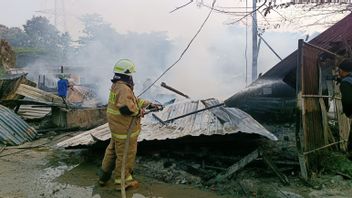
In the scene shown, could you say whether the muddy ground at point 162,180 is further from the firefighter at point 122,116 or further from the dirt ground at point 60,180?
the firefighter at point 122,116

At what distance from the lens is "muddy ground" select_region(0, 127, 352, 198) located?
5395 mm

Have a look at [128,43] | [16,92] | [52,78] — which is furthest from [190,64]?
[16,92]

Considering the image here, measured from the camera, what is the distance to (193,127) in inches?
269

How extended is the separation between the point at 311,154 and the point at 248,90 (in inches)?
215

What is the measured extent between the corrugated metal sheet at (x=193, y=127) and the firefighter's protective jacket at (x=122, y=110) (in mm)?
1142

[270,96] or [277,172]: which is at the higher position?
[270,96]

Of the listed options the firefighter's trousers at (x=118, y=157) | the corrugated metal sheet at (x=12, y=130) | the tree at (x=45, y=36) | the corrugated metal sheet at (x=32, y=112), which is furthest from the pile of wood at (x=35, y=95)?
the tree at (x=45, y=36)

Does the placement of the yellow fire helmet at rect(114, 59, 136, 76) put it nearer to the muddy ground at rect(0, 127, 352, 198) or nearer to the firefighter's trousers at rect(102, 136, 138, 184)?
the firefighter's trousers at rect(102, 136, 138, 184)

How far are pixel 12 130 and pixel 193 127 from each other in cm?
531

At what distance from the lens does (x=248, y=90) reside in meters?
11.2

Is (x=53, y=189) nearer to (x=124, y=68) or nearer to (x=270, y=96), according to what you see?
(x=124, y=68)

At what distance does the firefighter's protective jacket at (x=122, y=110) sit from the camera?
5453 millimetres

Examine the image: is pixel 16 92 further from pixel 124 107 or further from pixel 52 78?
pixel 52 78

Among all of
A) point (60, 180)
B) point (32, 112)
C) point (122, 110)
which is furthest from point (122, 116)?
point (32, 112)
